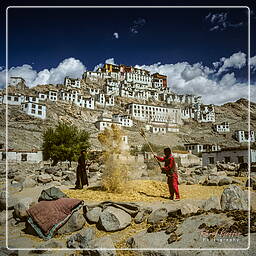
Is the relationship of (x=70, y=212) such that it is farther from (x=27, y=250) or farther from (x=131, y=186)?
(x=131, y=186)

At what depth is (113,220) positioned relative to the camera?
15.8 feet

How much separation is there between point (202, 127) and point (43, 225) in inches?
3050

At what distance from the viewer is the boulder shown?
4.25 metres

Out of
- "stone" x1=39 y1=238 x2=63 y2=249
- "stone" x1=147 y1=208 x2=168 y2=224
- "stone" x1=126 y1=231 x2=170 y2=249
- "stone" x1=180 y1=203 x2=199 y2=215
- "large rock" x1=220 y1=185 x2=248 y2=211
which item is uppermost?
"large rock" x1=220 y1=185 x2=248 y2=211

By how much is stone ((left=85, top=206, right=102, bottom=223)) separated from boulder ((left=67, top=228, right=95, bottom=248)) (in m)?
0.63

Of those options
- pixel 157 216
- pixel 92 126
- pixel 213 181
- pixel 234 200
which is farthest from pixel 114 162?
pixel 92 126

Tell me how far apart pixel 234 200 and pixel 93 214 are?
3221mm

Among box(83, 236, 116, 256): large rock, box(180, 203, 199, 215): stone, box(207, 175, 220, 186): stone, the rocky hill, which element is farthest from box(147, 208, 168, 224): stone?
the rocky hill

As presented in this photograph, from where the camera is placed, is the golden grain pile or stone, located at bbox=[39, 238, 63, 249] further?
the golden grain pile

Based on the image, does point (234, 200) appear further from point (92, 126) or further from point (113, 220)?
point (92, 126)

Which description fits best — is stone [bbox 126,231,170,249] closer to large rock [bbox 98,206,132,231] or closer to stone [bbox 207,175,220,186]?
large rock [bbox 98,206,132,231]

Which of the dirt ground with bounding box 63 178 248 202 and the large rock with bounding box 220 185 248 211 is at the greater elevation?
the large rock with bounding box 220 185 248 211

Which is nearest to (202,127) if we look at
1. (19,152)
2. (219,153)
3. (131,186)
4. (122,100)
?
(122,100)

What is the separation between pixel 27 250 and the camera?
4.12 m
